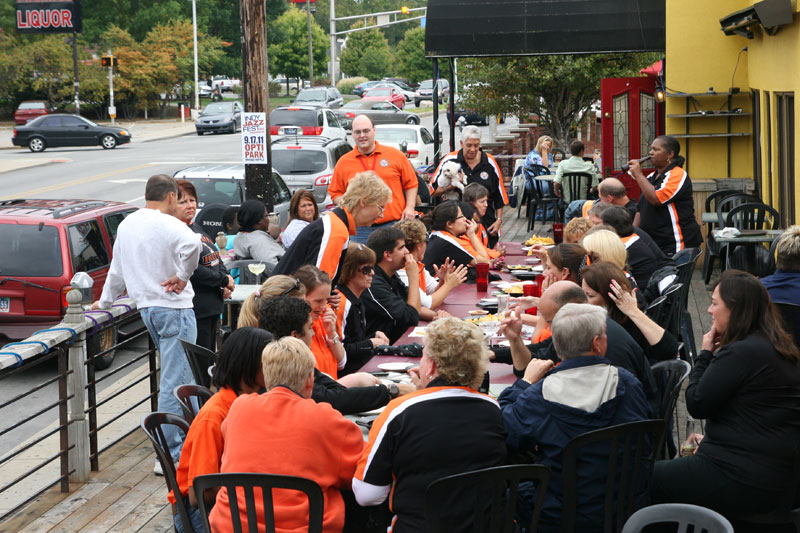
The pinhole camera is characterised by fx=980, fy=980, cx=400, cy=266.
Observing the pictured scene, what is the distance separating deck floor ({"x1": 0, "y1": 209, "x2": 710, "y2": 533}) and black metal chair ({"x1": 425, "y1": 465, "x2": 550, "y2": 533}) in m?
2.53

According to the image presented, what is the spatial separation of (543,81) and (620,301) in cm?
1657

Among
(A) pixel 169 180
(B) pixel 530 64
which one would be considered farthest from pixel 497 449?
(B) pixel 530 64

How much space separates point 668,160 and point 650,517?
717 centimetres

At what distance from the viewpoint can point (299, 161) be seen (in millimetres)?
18141

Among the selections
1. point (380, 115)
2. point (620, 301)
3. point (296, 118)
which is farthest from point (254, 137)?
point (380, 115)

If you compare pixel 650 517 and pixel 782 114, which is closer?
pixel 650 517

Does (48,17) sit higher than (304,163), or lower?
higher

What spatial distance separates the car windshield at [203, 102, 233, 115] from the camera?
46125 millimetres

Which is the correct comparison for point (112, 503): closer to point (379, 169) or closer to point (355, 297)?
point (355, 297)

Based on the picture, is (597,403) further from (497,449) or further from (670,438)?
(670,438)

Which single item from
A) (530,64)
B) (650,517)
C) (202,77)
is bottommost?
(650,517)

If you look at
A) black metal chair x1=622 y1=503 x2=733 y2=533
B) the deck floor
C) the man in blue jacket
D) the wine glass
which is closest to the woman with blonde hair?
the wine glass

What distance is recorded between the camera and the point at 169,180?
6535 mm

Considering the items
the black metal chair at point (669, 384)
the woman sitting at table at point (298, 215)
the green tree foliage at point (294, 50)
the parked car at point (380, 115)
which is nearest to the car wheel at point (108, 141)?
the parked car at point (380, 115)
